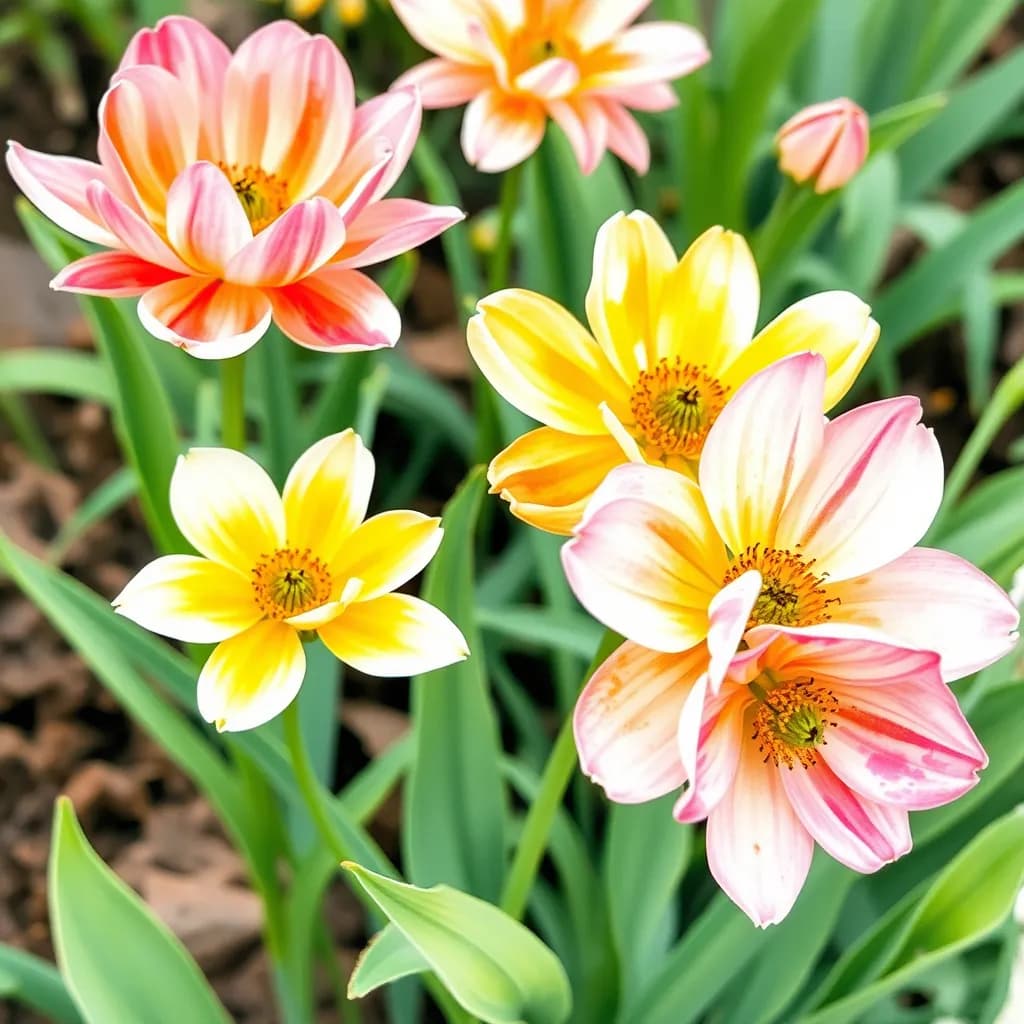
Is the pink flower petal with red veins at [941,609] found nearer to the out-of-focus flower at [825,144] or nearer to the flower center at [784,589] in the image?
the flower center at [784,589]

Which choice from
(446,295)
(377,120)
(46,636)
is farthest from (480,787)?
(446,295)

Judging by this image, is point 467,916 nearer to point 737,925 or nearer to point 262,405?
point 737,925

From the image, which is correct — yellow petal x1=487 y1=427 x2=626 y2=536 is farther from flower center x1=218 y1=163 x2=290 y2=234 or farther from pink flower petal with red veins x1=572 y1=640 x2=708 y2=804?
flower center x1=218 y1=163 x2=290 y2=234

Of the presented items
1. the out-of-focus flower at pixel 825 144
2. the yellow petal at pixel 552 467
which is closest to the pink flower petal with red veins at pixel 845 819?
the yellow petal at pixel 552 467

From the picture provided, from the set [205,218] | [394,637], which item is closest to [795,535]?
[394,637]

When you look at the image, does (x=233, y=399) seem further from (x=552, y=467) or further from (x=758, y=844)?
(x=758, y=844)

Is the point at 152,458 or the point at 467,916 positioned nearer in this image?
the point at 467,916
